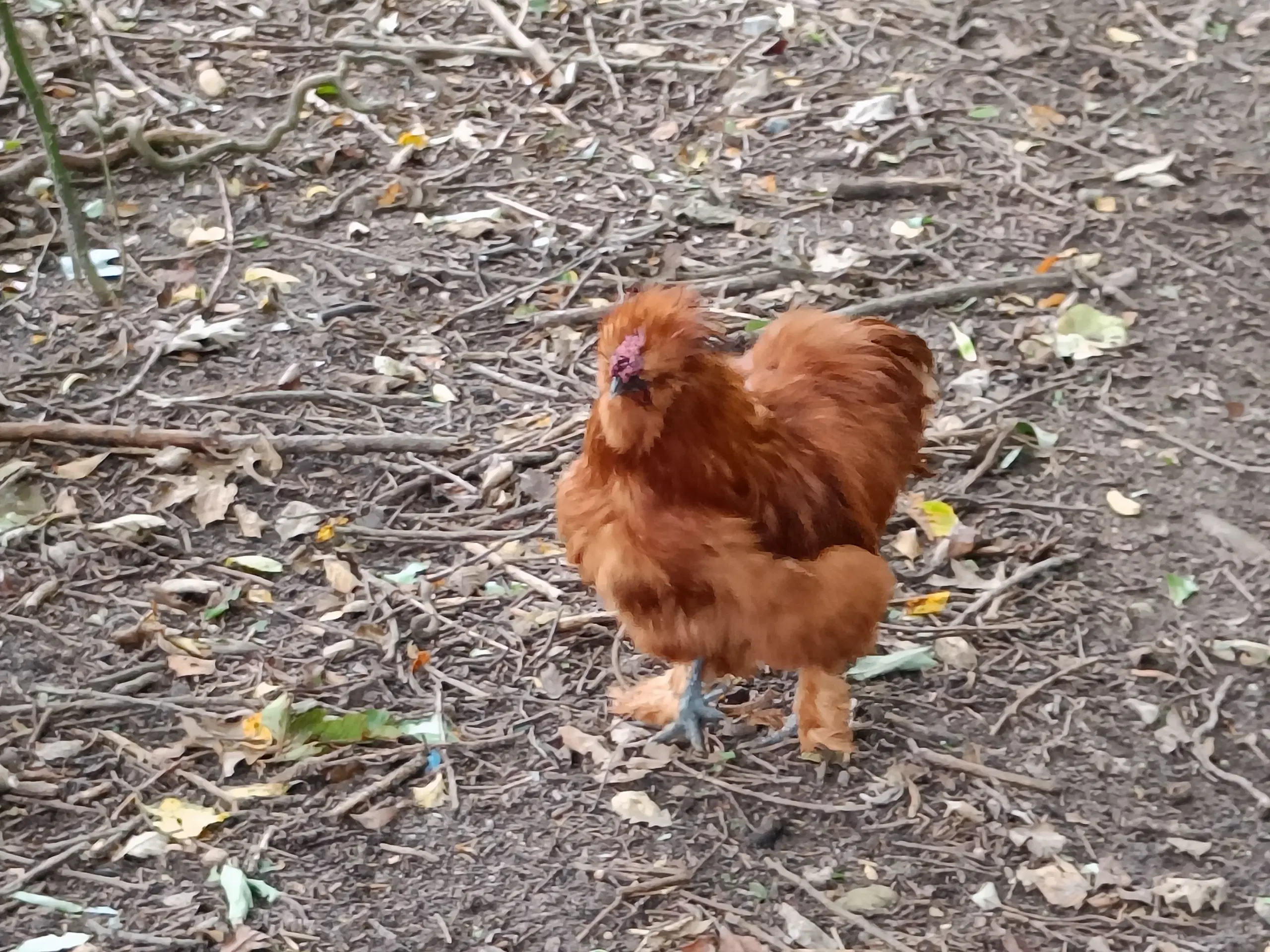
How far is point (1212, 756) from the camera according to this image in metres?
3.19

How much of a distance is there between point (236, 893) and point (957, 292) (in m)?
3.20

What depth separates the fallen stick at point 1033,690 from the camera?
3.29 metres

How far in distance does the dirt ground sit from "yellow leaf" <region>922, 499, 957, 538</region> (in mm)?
61

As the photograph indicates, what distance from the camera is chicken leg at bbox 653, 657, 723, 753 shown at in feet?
10.6

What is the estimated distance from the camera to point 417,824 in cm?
303

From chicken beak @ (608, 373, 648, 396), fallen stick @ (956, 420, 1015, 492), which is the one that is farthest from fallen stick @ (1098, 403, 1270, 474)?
chicken beak @ (608, 373, 648, 396)

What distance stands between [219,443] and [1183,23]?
4.95 meters

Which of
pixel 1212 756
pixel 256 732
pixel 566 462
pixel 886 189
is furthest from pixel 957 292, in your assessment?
pixel 256 732

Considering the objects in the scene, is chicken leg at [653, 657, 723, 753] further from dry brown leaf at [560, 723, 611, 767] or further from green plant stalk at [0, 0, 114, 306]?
green plant stalk at [0, 0, 114, 306]

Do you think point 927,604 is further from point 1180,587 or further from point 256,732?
point 256,732

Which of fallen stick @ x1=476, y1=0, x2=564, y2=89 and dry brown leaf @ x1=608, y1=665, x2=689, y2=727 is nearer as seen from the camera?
dry brown leaf @ x1=608, y1=665, x2=689, y2=727

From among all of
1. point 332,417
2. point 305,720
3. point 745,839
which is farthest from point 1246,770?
point 332,417

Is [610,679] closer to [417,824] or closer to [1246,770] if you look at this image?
[417,824]

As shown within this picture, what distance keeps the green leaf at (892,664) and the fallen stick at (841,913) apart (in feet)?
2.09
